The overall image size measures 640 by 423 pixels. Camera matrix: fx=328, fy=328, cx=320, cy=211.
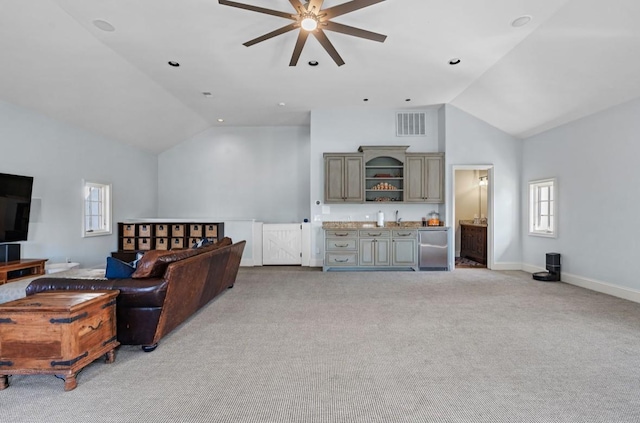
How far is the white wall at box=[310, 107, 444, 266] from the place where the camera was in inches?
289

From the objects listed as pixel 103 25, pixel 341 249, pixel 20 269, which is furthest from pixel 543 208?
pixel 20 269

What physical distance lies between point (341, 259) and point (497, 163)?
387 centimetres

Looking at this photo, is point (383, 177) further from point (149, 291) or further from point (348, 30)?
point (149, 291)

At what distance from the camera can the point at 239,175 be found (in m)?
8.73

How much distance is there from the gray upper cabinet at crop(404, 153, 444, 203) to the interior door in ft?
8.61

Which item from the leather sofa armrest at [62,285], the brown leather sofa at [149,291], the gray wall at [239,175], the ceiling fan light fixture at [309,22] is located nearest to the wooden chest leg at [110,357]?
the brown leather sofa at [149,291]

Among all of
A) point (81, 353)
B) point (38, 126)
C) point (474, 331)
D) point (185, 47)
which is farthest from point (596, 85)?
point (38, 126)

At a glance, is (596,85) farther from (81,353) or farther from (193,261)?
(81,353)

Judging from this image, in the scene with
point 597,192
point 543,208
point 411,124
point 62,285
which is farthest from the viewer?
point 411,124

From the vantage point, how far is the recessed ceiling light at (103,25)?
3871mm

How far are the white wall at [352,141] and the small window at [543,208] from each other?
198cm

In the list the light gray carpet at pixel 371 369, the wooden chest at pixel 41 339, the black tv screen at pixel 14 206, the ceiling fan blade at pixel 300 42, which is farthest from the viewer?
the black tv screen at pixel 14 206

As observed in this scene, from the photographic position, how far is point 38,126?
5215 mm

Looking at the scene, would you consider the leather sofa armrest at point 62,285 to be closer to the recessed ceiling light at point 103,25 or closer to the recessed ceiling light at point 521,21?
the recessed ceiling light at point 103,25
